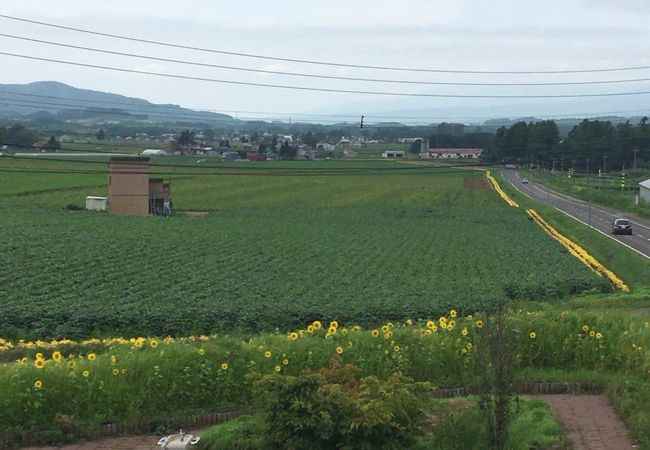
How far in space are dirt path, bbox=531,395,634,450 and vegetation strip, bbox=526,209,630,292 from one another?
16.3m

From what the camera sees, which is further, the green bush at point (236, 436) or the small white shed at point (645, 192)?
the small white shed at point (645, 192)

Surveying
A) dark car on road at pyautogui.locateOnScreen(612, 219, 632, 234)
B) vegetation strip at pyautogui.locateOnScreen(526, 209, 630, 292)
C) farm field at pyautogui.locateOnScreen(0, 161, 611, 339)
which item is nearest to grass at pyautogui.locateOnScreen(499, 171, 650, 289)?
vegetation strip at pyautogui.locateOnScreen(526, 209, 630, 292)

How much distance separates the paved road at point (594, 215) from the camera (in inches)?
1666

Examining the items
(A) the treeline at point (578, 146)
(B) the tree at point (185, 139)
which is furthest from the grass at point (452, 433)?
(A) the treeline at point (578, 146)

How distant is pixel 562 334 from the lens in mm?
12109

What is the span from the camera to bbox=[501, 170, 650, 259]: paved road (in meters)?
42.3

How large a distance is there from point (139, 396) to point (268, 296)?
40.8 feet

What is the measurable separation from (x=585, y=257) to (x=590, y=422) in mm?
25549

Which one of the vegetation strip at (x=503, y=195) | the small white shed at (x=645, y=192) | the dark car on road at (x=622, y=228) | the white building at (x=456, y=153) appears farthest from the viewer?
the vegetation strip at (x=503, y=195)

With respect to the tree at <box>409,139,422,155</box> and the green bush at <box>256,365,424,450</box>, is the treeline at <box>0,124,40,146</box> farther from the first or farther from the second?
the green bush at <box>256,365,424,450</box>

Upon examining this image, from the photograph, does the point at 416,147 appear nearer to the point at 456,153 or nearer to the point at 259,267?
the point at 456,153

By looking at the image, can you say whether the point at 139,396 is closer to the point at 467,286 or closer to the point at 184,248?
the point at 467,286

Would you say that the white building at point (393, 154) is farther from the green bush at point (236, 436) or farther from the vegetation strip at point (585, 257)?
the green bush at point (236, 436)

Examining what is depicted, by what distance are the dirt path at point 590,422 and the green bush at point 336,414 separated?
2.32 m
